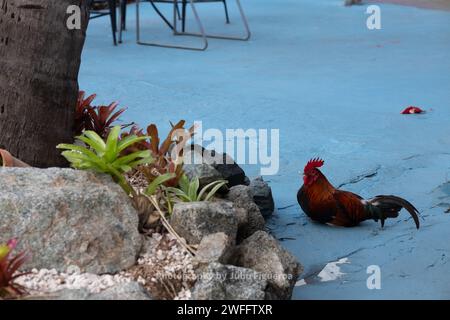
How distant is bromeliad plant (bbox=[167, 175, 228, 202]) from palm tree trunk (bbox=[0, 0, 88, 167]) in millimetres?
565

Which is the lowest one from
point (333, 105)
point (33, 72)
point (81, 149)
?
point (333, 105)

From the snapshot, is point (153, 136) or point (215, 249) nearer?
point (215, 249)

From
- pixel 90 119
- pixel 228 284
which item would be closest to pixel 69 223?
pixel 228 284

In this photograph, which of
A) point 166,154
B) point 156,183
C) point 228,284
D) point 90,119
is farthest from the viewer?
point 90,119

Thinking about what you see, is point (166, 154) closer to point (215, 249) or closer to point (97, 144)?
point (97, 144)

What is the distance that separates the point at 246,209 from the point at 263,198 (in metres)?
0.49

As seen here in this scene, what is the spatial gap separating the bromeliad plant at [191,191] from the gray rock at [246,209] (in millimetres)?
162

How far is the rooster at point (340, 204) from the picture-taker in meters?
3.86

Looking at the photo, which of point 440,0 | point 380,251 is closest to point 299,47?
point 440,0

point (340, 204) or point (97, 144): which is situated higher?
point (97, 144)

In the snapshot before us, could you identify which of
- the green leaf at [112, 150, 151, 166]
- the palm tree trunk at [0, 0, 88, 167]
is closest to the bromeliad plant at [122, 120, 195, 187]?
the green leaf at [112, 150, 151, 166]

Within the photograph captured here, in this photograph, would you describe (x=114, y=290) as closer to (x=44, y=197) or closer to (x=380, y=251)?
(x=44, y=197)

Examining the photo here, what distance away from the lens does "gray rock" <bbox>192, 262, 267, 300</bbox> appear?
2654mm

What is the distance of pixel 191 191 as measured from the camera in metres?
3.33
